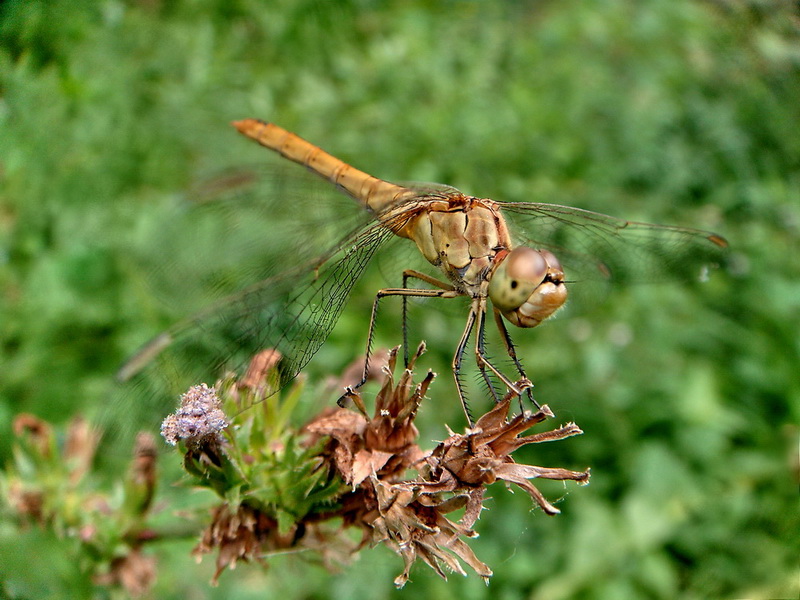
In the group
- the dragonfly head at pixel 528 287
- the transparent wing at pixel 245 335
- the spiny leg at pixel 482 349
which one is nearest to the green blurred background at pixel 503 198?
the transparent wing at pixel 245 335

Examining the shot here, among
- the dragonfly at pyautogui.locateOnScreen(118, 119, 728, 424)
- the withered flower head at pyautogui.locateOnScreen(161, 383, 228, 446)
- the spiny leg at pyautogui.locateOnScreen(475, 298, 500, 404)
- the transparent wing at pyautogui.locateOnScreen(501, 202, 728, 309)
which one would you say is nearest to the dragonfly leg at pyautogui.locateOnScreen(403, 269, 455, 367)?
the dragonfly at pyautogui.locateOnScreen(118, 119, 728, 424)

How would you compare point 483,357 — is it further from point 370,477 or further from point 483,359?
point 370,477

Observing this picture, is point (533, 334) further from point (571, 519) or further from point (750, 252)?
point (750, 252)

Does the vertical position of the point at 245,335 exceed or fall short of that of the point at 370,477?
it exceeds it

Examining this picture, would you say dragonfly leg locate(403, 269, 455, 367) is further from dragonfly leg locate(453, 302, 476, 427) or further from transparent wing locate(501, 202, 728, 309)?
transparent wing locate(501, 202, 728, 309)

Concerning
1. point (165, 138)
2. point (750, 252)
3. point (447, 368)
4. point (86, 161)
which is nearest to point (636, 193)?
point (750, 252)

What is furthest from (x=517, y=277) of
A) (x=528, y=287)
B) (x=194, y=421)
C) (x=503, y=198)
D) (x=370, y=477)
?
(x=503, y=198)

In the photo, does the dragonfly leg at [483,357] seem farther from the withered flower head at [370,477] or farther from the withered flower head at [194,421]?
the withered flower head at [194,421]
